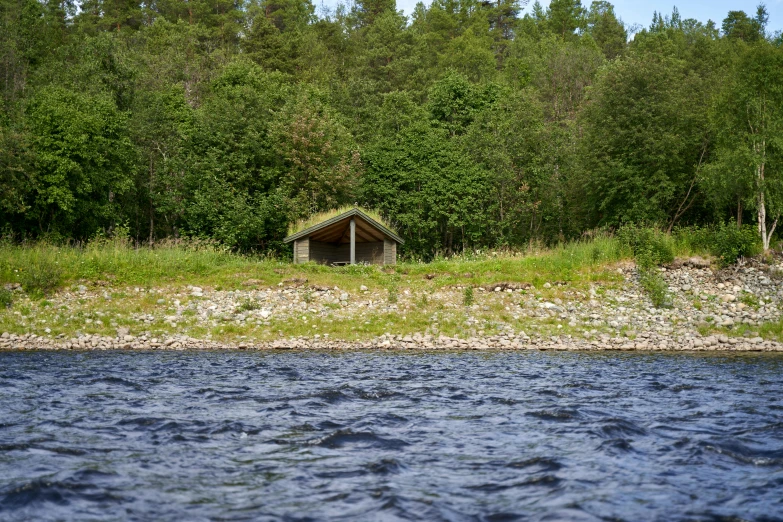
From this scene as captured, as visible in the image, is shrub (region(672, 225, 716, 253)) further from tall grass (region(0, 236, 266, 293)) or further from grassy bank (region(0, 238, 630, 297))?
tall grass (region(0, 236, 266, 293))

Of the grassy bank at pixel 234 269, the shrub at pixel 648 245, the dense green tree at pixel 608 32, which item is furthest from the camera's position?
the dense green tree at pixel 608 32

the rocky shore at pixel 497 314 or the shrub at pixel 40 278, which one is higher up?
the shrub at pixel 40 278

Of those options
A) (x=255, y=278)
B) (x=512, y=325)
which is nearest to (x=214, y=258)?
(x=255, y=278)

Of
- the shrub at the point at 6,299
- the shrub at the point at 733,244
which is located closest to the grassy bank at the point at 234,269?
the shrub at the point at 6,299

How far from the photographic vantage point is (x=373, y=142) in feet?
177

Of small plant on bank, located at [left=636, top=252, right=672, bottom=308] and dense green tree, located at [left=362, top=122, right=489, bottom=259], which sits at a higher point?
dense green tree, located at [left=362, top=122, right=489, bottom=259]

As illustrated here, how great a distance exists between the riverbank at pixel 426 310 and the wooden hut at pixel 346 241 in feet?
14.2

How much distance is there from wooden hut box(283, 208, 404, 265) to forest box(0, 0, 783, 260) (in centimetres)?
396

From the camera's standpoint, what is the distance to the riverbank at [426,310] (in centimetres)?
2600

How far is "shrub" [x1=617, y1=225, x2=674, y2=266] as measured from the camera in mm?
32219

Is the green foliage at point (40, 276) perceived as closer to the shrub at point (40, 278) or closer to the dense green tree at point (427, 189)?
the shrub at point (40, 278)

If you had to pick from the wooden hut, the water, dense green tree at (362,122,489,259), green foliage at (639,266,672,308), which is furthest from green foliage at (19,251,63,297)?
green foliage at (639,266,672,308)

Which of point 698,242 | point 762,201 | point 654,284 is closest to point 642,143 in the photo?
point 762,201

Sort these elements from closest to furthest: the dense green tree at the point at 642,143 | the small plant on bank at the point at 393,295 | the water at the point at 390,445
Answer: the water at the point at 390,445
the small plant on bank at the point at 393,295
the dense green tree at the point at 642,143
